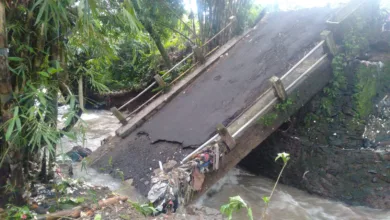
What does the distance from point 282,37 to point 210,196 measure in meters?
3.92

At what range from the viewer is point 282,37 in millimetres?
7852

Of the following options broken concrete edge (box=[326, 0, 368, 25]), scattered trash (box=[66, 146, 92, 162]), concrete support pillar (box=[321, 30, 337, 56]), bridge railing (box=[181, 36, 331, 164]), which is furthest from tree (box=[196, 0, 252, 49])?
scattered trash (box=[66, 146, 92, 162])

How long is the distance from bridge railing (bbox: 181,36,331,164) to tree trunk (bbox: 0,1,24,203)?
209cm

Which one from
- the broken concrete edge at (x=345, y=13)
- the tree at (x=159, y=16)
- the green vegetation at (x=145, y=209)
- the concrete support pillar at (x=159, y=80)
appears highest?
the tree at (x=159, y=16)

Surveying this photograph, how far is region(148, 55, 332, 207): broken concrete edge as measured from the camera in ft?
15.4

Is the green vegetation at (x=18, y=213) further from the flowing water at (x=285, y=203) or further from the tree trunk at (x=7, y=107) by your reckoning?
the flowing water at (x=285, y=203)

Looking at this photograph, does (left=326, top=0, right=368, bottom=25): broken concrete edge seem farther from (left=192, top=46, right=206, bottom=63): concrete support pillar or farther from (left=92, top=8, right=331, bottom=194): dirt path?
(left=192, top=46, right=206, bottom=63): concrete support pillar

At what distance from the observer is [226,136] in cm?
511

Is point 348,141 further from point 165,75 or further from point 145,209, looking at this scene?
point 165,75

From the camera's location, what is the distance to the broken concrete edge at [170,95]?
6.78 meters

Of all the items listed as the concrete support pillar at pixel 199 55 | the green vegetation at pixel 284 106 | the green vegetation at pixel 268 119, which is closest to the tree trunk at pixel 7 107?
the green vegetation at pixel 268 119

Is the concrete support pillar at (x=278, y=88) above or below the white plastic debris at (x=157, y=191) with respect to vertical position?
above

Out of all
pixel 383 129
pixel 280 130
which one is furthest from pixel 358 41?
pixel 280 130

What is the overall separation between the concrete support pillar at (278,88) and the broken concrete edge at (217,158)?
0.56 feet
